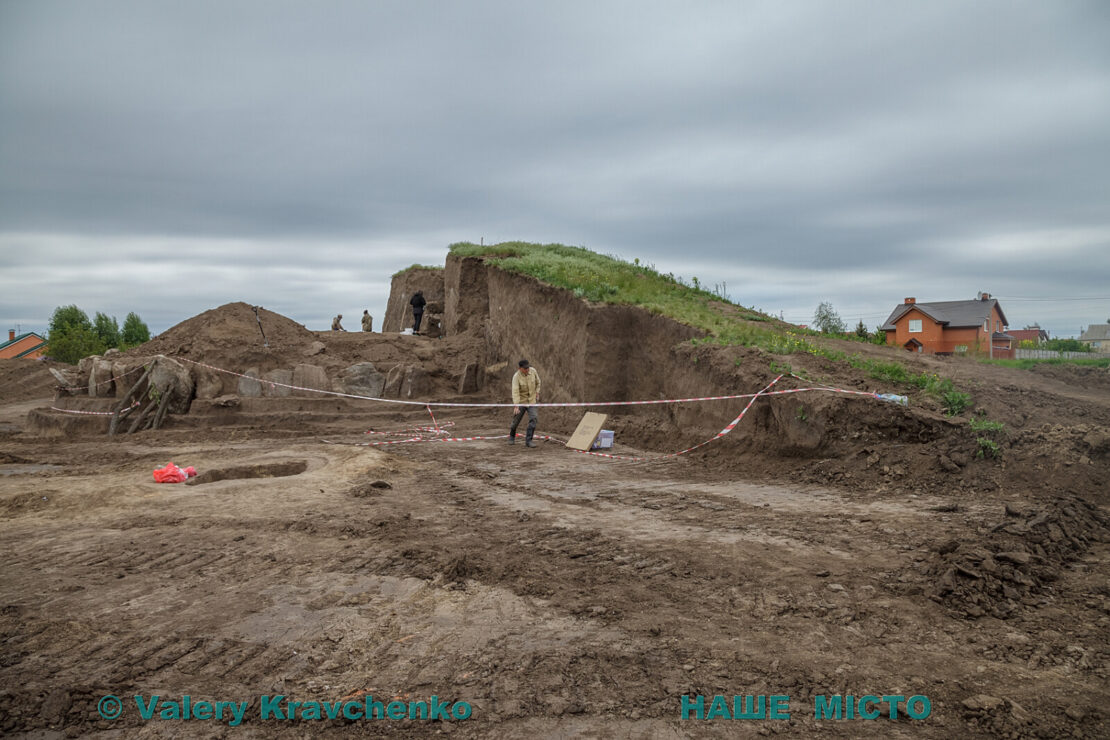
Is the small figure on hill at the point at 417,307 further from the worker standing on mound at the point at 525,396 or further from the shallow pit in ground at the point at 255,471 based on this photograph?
the shallow pit in ground at the point at 255,471


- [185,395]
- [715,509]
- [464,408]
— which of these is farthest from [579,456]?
[185,395]

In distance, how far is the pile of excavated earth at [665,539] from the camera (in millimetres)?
3311

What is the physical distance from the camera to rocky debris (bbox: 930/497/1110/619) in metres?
4.16

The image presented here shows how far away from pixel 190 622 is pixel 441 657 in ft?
6.05

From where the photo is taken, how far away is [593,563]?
5211mm

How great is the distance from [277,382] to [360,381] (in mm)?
2165

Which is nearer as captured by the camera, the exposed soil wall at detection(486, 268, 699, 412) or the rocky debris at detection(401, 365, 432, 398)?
the exposed soil wall at detection(486, 268, 699, 412)

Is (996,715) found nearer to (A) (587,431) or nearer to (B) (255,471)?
(A) (587,431)

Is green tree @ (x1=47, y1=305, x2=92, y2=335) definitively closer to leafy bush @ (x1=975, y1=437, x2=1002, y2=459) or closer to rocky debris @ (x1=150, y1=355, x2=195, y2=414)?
rocky debris @ (x1=150, y1=355, x2=195, y2=414)

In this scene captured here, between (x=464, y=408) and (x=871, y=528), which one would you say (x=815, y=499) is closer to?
(x=871, y=528)

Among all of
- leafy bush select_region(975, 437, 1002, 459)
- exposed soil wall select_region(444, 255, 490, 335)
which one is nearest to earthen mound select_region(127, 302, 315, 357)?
exposed soil wall select_region(444, 255, 490, 335)

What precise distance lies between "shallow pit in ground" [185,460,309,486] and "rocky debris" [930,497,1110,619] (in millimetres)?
8636

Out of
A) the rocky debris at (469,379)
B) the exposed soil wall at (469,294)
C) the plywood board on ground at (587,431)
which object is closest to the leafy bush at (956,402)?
the plywood board on ground at (587,431)

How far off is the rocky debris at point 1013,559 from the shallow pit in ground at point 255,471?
8.64m
